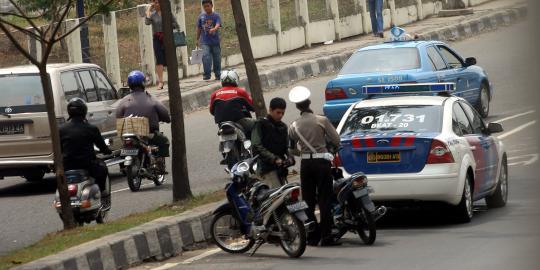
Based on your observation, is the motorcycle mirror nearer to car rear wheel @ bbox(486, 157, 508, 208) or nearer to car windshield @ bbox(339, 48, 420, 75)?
car rear wheel @ bbox(486, 157, 508, 208)

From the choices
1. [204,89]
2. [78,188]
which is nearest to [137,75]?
[78,188]

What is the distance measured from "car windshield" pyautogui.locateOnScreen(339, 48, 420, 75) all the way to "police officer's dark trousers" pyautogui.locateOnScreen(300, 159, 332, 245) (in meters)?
7.60

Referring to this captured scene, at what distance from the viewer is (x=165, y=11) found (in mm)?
11773

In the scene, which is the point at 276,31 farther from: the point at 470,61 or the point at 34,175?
the point at 34,175

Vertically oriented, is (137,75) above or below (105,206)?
above

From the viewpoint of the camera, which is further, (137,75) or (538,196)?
(137,75)

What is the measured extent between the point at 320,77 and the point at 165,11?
45.8ft

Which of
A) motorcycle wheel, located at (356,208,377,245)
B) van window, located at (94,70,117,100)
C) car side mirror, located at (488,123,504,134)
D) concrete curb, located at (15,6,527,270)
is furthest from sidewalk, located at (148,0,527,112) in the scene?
concrete curb, located at (15,6,527,270)

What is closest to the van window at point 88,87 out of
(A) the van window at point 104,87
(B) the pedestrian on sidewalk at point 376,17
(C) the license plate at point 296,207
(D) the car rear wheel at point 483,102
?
(A) the van window at point 104,87

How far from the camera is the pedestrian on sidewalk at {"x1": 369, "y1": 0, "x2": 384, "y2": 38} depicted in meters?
29.2

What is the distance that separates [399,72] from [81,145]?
7.71 metres

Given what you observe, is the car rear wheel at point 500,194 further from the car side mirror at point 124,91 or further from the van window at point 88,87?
the van window at point 88,87

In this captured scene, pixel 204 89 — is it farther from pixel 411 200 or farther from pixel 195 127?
pixel 411 200

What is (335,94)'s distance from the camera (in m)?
17.6
